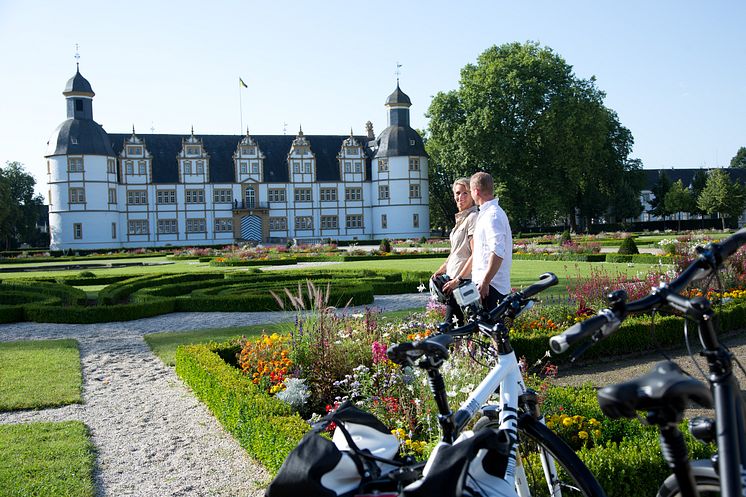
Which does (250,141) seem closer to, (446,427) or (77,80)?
(77,80)

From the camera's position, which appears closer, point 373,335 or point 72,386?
point 373,335

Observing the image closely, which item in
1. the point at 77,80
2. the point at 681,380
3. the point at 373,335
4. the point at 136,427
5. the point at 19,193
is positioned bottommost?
the point at 136,427

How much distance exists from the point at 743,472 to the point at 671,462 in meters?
0.29

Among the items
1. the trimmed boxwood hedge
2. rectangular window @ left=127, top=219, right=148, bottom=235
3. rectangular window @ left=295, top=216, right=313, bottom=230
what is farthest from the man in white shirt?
rectangular window @ left=295, top=216, right=313, bottom=230

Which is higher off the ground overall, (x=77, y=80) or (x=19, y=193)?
(x=77, y=80)

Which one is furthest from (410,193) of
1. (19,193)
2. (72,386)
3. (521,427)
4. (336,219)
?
(521,427)

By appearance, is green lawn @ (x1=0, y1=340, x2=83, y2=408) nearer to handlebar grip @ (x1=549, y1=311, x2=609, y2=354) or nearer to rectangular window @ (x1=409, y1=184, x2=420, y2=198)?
handlebar grip @ (x1=549, y1=311, x2=609, y2=354)

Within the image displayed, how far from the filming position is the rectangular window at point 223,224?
5475 centimetres

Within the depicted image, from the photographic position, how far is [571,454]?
2.85 m

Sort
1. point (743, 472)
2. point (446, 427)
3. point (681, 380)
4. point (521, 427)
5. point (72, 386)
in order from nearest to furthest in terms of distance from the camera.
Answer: point (681, 380), point (743, 472), point (446, 427), point (521, 427), point (72, 386)

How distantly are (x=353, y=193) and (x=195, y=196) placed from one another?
11968 millimetres

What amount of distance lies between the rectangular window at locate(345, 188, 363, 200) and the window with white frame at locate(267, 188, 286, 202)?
192 inches

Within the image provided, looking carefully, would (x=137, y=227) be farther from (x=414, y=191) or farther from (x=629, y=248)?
(x=629, y=248)

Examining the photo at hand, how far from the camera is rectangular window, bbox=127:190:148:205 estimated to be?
5294 cm
